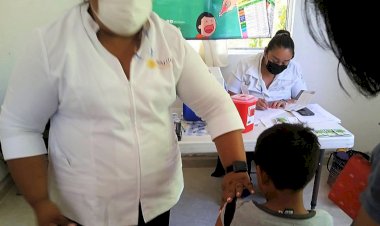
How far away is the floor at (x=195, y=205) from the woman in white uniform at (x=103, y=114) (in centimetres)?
135

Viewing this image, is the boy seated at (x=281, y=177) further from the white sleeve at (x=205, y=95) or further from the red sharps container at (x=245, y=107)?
the red sharps container at (x=245, y=107)

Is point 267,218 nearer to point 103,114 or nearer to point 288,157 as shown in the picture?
point 288,157

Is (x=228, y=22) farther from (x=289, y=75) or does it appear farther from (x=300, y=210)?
(x=300, y=210)

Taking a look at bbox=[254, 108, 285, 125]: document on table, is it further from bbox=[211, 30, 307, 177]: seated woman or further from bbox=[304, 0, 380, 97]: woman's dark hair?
bbox=[304, 0, 380, 97]: woman's dark hair

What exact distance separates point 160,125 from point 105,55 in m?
0.26

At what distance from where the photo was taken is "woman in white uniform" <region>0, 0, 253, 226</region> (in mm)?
871

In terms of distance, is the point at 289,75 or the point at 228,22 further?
the point at 228,22

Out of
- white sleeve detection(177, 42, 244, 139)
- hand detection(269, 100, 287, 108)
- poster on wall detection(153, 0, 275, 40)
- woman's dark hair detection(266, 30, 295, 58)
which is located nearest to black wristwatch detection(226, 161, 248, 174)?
white sleeve detection(177, 42, 244, 139)

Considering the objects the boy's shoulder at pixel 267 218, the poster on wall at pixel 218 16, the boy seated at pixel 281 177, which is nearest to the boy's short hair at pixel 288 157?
the boy seated at pixel 281 177

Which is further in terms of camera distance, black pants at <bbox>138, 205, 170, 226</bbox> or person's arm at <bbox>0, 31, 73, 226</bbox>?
black pants at <bbox>138, 205, 170, 226</bbox>

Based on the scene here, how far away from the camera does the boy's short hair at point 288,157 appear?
1.15m

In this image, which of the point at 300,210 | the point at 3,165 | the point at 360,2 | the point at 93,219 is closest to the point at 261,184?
the point at 300,210

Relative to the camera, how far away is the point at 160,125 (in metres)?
1.00

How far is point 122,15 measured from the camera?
91 centimetres
